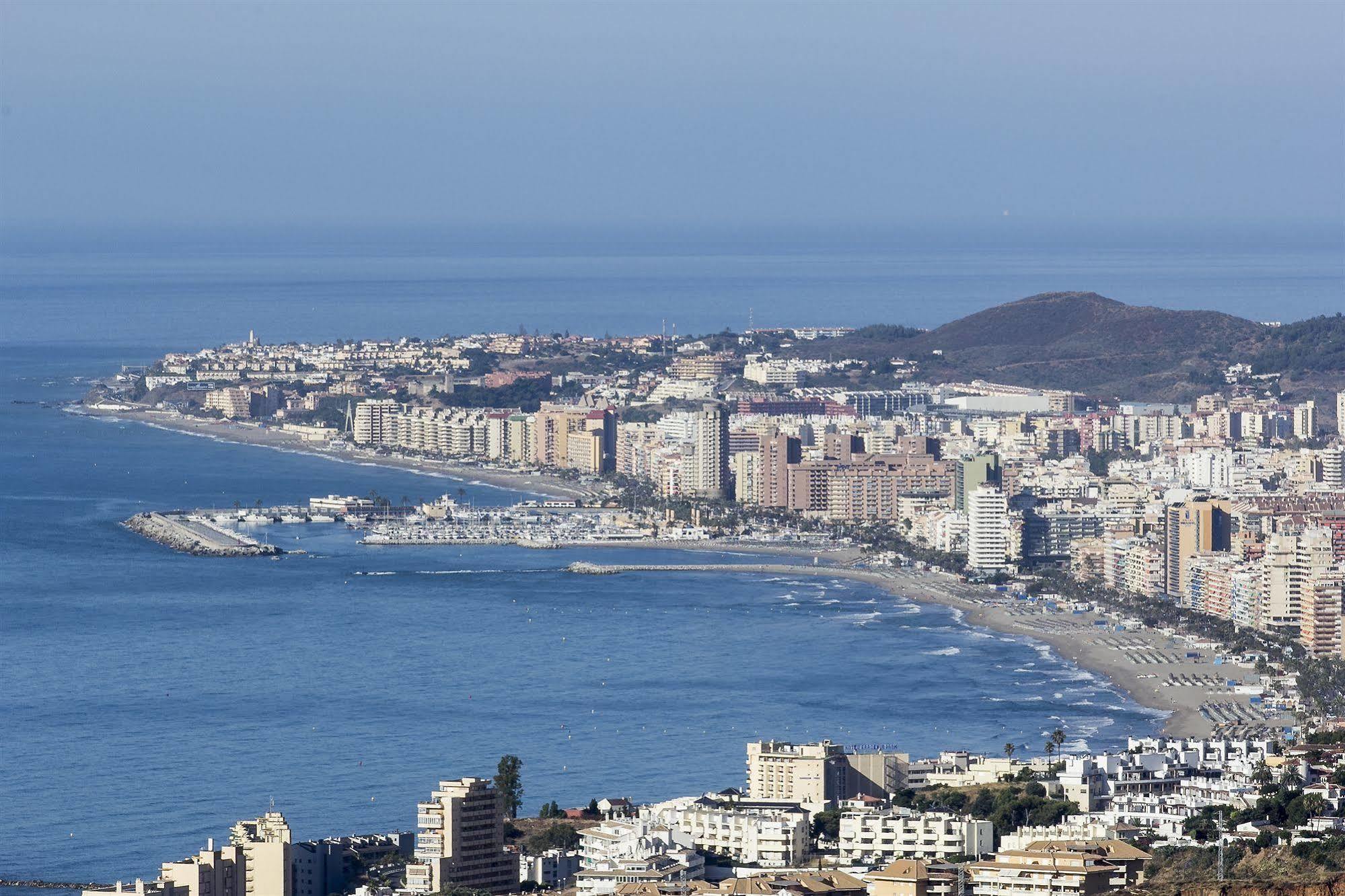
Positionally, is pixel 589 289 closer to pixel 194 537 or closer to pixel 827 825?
pixel 194 537

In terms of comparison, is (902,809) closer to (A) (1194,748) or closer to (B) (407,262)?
(A) (1194,748)

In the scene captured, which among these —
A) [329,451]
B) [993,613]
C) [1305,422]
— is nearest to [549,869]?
[993,613]

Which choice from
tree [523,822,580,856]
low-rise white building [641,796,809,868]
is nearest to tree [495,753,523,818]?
tree [523,822,580,856]

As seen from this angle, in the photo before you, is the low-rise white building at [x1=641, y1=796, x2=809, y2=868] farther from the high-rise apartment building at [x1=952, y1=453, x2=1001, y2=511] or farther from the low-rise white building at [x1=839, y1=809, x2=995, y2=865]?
the high-rise apartment building at [x1=952, y1=453, x2=1001, y2=511]

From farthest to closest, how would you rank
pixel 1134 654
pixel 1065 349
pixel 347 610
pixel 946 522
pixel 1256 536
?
pixel 1065 349
pixel 946 522
pixel 1256 536
pixel 347 610
pixel 1134 654

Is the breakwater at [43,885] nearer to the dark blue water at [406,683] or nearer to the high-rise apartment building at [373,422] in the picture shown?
the dark blue water at [406,683]

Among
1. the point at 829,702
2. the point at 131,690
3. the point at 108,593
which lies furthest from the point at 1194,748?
the point at 108,593
